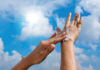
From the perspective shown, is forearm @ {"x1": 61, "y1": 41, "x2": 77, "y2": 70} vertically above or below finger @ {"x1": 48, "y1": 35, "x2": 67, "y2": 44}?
below

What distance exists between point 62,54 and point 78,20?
1.79m

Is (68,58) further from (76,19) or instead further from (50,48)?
(76,19)

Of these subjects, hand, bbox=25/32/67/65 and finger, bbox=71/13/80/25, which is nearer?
hand, bbox=25/32/67/65

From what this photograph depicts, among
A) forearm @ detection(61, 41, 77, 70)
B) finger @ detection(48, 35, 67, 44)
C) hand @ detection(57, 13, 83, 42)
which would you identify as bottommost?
forearm @ detection(61, 41, 77, 70)

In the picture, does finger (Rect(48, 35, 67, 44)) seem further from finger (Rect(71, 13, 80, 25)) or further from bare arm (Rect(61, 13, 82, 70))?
finger (Rect(71, 13, 80, 25))

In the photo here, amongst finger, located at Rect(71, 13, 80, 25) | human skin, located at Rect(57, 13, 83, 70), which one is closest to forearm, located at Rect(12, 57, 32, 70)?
human skin, located at Rect(57, 13, 83, 70)

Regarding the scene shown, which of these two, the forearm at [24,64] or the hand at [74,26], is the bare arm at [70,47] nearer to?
the hand at [74,26]

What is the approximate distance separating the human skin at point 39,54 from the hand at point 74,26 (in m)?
0.70

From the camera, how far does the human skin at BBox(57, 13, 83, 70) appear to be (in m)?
4.36

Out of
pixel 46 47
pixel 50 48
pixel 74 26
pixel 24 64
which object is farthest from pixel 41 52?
pixel 74 26

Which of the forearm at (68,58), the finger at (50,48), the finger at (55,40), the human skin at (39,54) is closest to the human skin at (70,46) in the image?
the forearm at (68,58)

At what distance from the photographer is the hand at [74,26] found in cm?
546

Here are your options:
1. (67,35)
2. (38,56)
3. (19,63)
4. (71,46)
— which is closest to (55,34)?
(67,35)

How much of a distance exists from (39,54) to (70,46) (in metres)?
1.00
